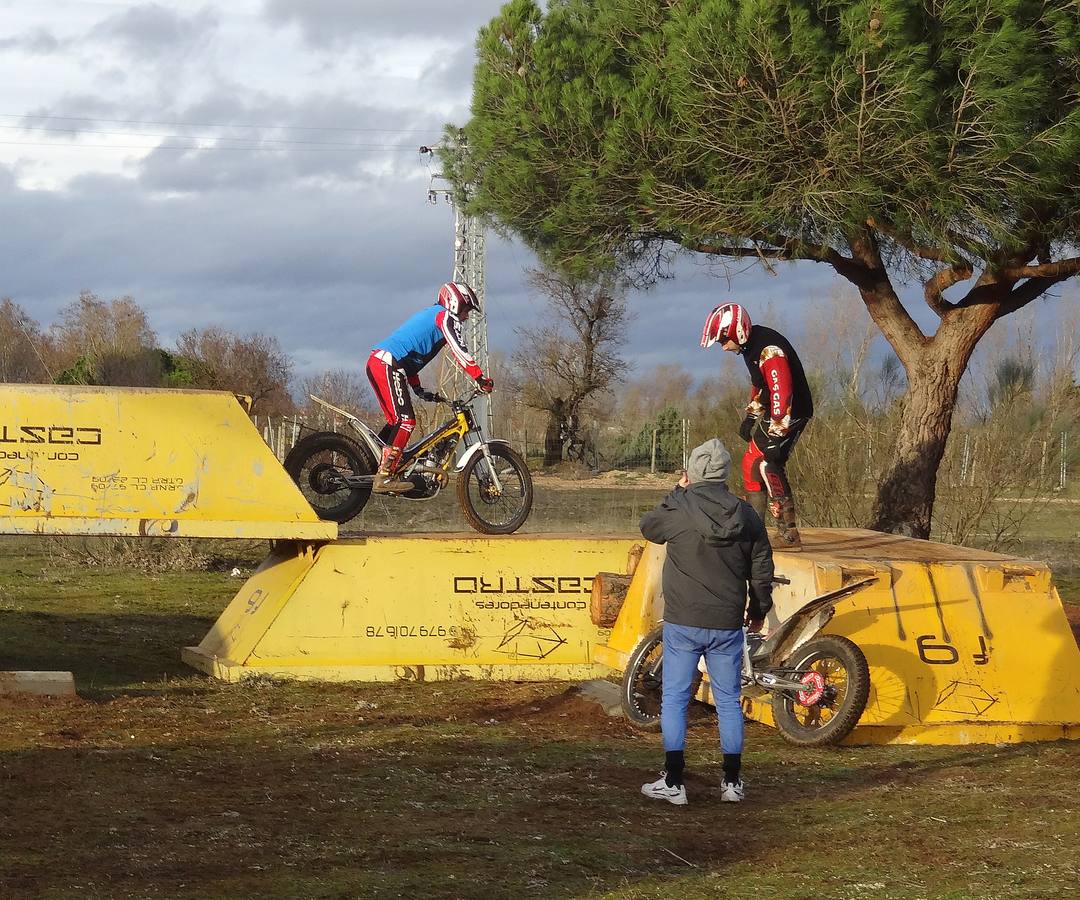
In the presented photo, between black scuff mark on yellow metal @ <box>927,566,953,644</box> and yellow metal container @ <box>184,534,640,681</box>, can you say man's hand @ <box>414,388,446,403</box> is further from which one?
black scuff mark on yellow metal @ <box>927,566,953,644</box>

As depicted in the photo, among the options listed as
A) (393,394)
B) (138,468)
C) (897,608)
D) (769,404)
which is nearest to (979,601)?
(897,608)

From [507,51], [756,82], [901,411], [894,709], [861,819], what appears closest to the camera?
[861,819]

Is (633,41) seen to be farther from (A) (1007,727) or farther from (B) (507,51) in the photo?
(A) (1007,727)

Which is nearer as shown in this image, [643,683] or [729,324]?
[643,683]

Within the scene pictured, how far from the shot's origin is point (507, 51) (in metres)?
15.2

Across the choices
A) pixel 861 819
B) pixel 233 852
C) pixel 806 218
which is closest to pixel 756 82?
pixel 806 218

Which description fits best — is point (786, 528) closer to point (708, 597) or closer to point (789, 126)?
point (708, 597)

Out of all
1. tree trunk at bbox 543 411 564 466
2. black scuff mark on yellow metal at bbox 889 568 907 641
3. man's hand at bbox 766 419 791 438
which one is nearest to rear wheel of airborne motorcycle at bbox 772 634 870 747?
black scuff mark on yellow metal at bbox 889 568 907 641

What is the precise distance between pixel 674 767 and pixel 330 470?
4.85 metres

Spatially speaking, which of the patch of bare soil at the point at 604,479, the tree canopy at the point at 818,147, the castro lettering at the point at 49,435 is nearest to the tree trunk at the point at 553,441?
the patch of bare soil at the point at 604,479

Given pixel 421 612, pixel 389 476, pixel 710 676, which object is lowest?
pixel 421 612

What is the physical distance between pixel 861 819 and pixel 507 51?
10.9 meters

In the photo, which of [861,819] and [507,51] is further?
[507,51]

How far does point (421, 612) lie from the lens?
408 inches
